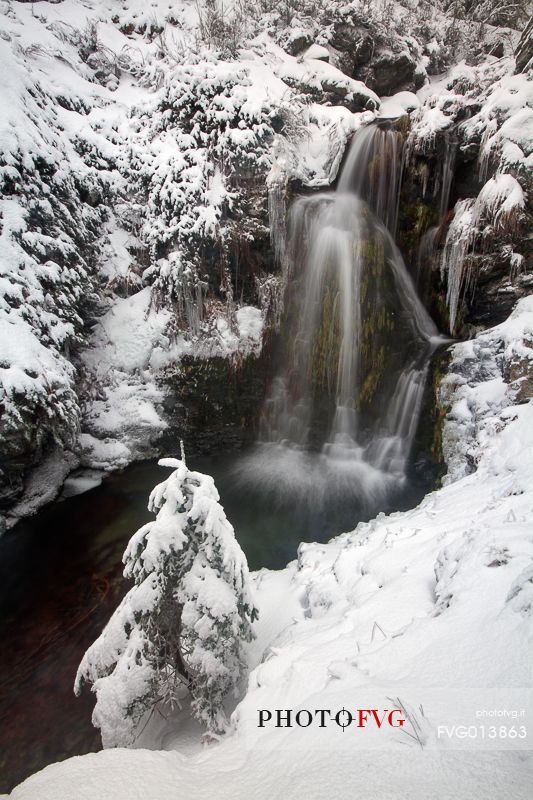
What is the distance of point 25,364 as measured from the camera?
7184 millimetres

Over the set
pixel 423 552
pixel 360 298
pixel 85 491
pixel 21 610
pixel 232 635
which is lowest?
pixel 21 610

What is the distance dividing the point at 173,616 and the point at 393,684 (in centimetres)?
202

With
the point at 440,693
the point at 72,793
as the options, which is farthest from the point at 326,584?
the point at 72,793

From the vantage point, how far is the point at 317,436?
10.1 meters

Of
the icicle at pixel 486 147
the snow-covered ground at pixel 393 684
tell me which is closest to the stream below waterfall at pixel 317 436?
the icicle at pixel 486 147

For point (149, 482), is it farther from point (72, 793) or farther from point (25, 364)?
point (72, 793)

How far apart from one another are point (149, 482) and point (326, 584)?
20.5ft

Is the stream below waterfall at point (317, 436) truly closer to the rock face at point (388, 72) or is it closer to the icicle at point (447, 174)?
the icicle at point (447, 174)

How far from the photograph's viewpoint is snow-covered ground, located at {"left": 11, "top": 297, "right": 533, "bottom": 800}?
5.13ft

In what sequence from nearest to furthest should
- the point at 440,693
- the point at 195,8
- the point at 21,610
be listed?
the point at 440,693, the point at 21,610, the point at 195,8

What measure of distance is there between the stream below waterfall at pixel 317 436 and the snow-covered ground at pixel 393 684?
3757 mm

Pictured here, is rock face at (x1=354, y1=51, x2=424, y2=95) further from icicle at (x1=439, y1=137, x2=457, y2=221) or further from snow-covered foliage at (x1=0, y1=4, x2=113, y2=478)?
snow-covered foliage at (x1=0, y1=4, x2=113, y2=478)

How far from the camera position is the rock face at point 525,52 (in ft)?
25.5

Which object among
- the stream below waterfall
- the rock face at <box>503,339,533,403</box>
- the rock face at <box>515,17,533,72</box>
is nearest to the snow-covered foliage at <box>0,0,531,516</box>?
the rock face at <box>515,17,533,72</box>
